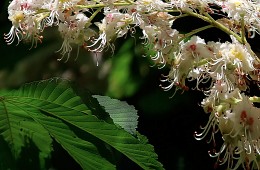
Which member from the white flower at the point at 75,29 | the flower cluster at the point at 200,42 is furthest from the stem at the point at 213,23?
the white flower at the point at 75,29

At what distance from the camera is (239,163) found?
2.74 feet

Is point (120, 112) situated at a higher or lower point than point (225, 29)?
lower

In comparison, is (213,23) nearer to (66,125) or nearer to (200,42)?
(200,42)

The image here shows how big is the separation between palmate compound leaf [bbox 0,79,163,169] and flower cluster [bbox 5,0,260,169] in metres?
0.10

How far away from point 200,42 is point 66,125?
0.21 m

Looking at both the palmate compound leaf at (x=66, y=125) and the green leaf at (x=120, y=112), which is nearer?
the palmate compound leaf at (x=66, y=125)

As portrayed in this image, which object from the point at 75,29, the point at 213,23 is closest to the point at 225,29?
the point at 213,23

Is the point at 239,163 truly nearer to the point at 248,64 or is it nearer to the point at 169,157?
the point at 248,64

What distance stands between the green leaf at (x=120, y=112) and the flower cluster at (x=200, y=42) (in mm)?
96

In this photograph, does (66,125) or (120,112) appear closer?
(66,125)

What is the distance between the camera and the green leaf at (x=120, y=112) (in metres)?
0.97

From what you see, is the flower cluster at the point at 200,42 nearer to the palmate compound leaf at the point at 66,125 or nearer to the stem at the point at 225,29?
the stem at the point at 225,29

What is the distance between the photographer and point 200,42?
0.91 meters

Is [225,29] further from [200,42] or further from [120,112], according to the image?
[120,112]
